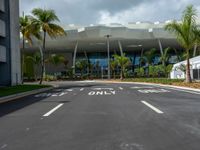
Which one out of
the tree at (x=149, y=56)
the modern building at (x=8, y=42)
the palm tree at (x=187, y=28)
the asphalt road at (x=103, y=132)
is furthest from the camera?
the tree at (x=149, y=56)

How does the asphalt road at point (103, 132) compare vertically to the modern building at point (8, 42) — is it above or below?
below

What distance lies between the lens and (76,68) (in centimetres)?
8931

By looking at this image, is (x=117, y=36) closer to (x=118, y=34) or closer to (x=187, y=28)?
(x=118, y=34)

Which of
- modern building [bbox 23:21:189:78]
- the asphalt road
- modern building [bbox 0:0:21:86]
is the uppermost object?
modern building [bbox 23:21:189:78]

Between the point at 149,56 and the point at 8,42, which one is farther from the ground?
the point at 149,56

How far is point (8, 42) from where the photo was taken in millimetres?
40500

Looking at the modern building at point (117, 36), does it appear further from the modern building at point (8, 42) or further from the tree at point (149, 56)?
the modern building at point (8, 42)

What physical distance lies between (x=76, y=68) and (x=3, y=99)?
68.0 meters

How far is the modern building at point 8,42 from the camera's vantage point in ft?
127

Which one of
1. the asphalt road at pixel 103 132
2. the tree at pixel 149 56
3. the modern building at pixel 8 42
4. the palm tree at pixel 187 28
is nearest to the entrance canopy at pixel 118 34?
the tree at pixel 149 56

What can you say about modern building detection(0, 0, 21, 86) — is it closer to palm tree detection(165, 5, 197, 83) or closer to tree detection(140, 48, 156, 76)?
palm tree detection(165, 5, 197, 83)

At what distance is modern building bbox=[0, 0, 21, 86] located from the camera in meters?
38.7

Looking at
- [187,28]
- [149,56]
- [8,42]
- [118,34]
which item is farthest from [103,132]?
[149,56]

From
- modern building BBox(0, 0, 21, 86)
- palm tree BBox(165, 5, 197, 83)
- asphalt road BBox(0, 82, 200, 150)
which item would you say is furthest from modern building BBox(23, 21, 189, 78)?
asphalt road BBox(0, 82, 200, 150)
